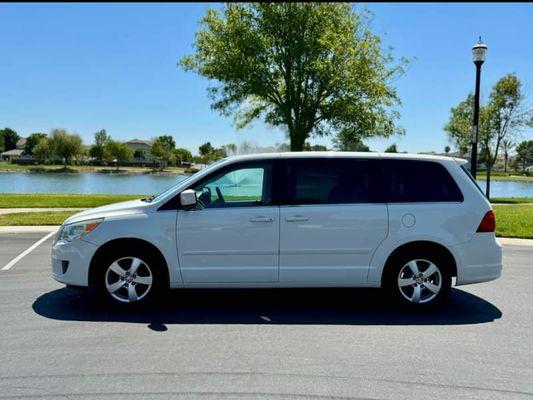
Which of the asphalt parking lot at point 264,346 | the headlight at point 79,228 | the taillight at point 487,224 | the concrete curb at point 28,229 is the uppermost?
the taillight at point 487,224

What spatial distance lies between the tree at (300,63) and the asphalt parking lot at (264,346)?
17.4m

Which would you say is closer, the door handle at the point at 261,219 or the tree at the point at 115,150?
the door handle at the point at 261,219

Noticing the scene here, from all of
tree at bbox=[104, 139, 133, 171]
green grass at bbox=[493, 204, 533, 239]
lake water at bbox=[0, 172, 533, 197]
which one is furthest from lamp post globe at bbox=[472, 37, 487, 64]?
tree at bbox=[104, 139, 133, 171]

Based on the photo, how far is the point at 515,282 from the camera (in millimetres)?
6852

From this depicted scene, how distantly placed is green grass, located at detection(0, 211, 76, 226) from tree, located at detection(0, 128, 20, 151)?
157 m

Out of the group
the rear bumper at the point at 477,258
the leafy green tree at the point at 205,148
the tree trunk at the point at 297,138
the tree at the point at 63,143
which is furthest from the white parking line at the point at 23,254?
the leafy green tree at the point at 205,148

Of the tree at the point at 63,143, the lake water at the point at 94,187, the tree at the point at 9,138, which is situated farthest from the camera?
the tree at the point at 9,138

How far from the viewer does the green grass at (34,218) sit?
1220 cm

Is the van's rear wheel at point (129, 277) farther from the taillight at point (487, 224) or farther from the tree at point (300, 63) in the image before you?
the tree at point (300, 63)

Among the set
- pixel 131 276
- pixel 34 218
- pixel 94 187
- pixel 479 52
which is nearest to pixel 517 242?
pixel 479 52

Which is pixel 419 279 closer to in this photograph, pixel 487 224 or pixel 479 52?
pixel 487 224

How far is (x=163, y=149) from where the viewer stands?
4417 inches

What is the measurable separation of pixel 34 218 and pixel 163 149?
334ft

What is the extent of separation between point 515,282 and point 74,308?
20.0ft
